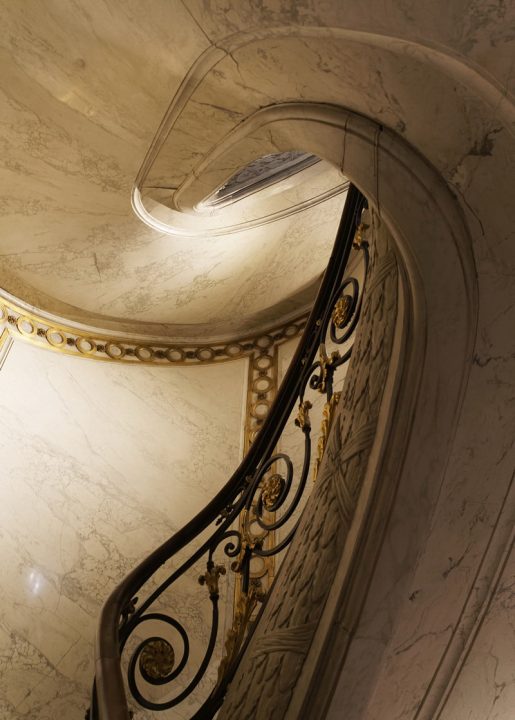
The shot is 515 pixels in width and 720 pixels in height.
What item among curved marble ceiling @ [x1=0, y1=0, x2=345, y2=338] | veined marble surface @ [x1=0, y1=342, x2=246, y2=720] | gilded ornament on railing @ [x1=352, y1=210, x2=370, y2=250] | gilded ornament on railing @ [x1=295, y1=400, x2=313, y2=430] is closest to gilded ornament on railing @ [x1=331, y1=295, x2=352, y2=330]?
gilded ornament on railing @ [x1=352, y1=210, x2=370, y2=250]

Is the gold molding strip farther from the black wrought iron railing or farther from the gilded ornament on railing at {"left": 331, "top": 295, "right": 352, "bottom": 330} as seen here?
the gilded ornament on railing at {"left": 331, "top": 295, "right": 352, "bottom": 330}

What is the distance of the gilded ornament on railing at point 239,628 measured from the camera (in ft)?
7.66

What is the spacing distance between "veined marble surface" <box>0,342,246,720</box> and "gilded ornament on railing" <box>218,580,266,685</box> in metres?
2.21

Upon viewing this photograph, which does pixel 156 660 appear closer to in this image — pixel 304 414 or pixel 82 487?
pixel 82 487

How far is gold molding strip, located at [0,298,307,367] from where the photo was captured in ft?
18.5

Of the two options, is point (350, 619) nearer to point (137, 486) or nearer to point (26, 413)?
point (137, 486)

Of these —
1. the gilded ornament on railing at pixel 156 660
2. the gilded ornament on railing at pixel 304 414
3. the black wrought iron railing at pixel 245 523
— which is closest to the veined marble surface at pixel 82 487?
the gilded ornament on railing at pixel 156 660

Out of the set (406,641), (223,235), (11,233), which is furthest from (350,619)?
(11,233)

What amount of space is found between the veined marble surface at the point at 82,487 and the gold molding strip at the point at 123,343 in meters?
0.11

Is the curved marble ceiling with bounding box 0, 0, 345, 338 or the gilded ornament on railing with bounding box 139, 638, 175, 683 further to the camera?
the gilded ornament on railing with bounding box 139, 638, 175, 683

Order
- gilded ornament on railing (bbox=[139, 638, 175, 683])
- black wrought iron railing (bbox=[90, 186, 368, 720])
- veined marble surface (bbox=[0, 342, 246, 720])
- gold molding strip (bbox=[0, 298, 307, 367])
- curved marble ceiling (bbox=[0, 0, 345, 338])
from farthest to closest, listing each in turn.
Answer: gold molding strip (bbox=[0, 298, 307, 367])
veined marble surface (bbox=[0, 342, 246, 720])
gilded ornament on railing (bbox=[139, 638, 175, 683])
curved marble ceiling (bbox=[0, 0, 345, 338])
black wrought iron railing (bbox=[90, 186, 368, 720])

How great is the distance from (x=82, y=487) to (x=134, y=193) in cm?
216

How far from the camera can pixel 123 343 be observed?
6.02 meters

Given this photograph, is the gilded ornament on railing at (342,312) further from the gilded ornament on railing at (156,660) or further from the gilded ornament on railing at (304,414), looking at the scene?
the gilded ornament on railing at (156,660)
